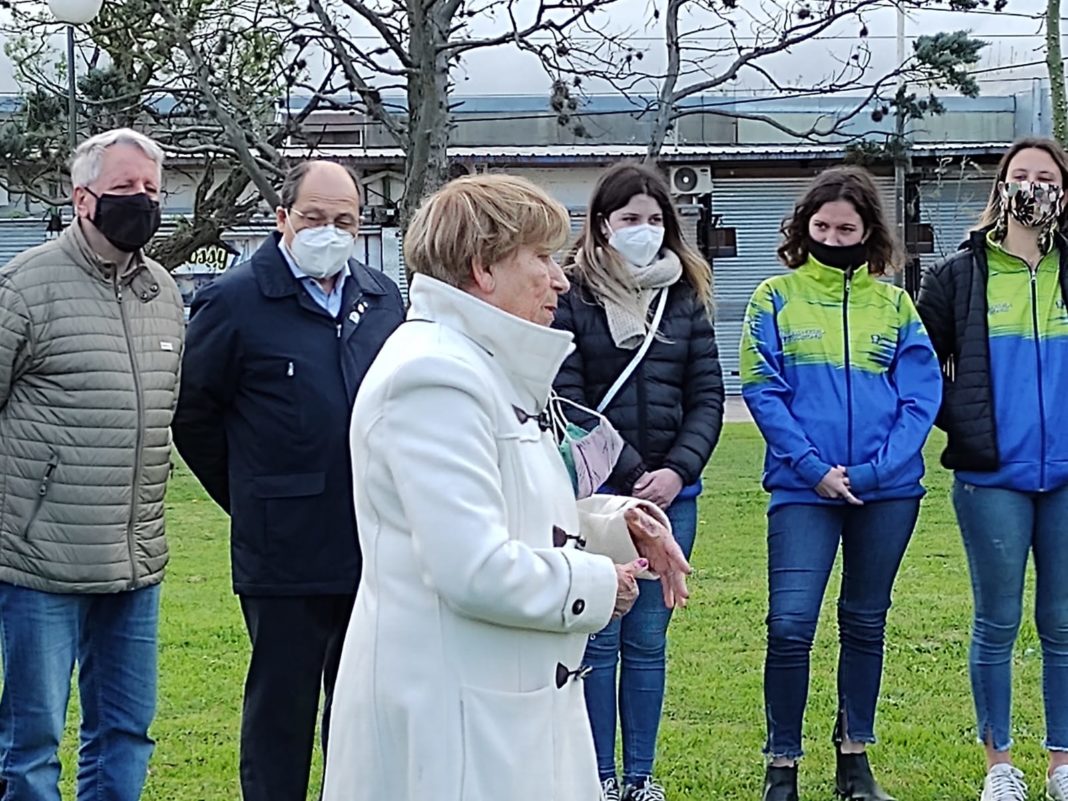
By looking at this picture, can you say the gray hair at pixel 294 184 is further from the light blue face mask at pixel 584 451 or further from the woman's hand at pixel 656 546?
the woman's hand at pixel 656 546

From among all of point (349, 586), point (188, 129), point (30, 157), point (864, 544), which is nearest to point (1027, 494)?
point (864, 544)

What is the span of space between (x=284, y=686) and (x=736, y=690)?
2698mm

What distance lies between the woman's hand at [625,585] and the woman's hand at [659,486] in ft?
5.64

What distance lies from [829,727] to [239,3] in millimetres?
9216

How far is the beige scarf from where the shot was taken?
511 centimetres

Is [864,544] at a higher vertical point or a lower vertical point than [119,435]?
lower

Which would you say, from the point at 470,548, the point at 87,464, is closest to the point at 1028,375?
the point at 470,548

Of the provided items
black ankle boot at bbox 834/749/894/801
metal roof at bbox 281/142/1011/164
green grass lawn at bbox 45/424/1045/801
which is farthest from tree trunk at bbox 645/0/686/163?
metal roof at bbox 281/142/1011/164

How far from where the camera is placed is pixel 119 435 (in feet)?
14.1

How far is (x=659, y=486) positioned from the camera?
196 inches

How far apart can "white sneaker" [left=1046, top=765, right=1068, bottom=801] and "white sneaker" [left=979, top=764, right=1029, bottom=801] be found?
4.1 inches

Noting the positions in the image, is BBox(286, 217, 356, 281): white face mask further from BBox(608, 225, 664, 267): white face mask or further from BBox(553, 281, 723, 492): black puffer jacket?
BBox(608, 225, 664, 267): white face mask

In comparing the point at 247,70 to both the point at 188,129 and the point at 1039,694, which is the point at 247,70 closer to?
the point at 188,129

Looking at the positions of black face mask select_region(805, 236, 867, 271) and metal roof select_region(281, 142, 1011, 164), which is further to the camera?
metal roof select_region(281, 142, 1011, 164)
